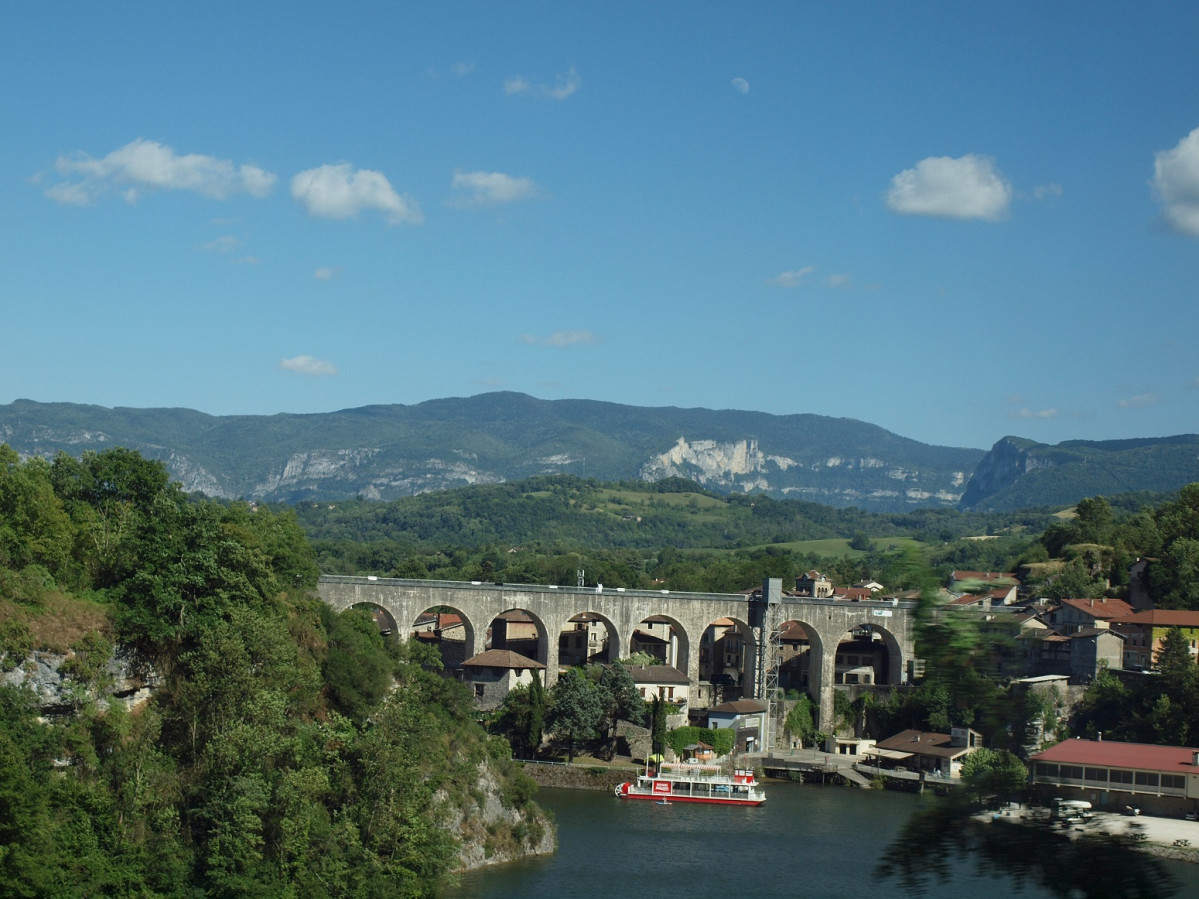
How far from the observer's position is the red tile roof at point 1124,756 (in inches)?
1810

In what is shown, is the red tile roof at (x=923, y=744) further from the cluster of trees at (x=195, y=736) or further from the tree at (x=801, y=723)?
the cluster of trees at (x=195, y=736)

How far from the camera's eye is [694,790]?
50344mm

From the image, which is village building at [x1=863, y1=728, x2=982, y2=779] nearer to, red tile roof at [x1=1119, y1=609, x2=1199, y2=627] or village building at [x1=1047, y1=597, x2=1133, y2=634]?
village building at [x1=1047, y1=597, x2=1133, y2=634]

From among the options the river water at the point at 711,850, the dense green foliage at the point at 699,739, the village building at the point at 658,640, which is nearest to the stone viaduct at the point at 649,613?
the village building at the point at 658,640

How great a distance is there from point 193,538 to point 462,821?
35.1 ft

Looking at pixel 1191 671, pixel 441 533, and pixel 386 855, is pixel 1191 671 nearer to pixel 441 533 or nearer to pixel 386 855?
pixel 386 855

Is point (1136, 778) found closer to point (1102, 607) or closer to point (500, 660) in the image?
point (1102, 607)

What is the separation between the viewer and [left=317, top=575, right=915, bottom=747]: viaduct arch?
6175 cm

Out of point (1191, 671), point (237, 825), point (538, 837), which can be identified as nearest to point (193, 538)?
point (237, 825)

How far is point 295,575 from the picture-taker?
39.1m

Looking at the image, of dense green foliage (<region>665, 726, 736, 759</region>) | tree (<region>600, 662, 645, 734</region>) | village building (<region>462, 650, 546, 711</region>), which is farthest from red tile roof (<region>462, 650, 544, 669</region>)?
dense green foliage (<region>665, 726, 736, 759</region>)

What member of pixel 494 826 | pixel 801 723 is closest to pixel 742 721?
pixel 801 723

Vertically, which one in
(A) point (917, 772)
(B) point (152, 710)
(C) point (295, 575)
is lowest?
(A) point (917, 772)

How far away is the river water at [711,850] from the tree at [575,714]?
11.7ft
